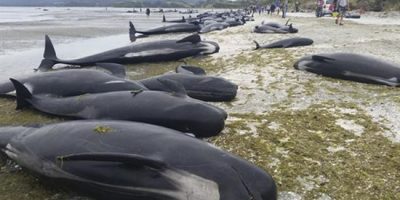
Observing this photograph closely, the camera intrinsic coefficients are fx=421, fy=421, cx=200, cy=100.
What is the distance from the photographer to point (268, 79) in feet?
29.8

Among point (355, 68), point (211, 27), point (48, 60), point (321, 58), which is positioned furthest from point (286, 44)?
point (211, 27)

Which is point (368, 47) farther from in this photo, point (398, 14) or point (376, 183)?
point (398, 14)

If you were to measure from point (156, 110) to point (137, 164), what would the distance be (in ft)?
5.78

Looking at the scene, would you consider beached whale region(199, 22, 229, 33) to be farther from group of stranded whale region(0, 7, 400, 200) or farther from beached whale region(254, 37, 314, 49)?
group of stranded whale region(0, 7, 400, 200)

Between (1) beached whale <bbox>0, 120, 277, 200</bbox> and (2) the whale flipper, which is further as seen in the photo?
(2) the whale flipper

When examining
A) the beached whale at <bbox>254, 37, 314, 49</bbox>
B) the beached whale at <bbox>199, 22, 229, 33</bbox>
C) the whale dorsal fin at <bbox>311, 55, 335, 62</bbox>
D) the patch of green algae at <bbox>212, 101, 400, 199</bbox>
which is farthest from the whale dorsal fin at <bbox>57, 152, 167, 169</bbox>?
the beached whale at <bbox>199, 22, 229, 33</bbox>

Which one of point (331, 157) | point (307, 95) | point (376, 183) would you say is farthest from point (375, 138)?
point (307, 95)

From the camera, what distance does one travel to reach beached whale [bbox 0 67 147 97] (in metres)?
6.57

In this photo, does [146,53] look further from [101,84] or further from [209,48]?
[101,84]

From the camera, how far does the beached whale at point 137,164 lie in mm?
3436

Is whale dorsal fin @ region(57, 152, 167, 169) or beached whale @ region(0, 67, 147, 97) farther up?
whale dorsal fin @ region(57, 152, 167, 169)

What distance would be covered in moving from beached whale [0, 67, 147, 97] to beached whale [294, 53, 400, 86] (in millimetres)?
4463

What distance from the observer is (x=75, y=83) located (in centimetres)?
693

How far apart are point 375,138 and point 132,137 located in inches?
124
